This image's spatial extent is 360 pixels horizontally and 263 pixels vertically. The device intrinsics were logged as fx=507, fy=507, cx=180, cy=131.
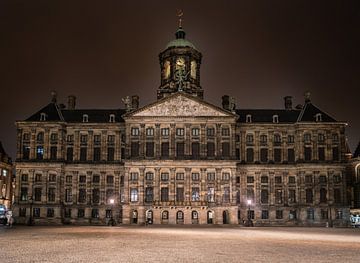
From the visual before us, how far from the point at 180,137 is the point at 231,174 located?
8.87 metres

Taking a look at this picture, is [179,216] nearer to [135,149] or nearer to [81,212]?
[135,149]

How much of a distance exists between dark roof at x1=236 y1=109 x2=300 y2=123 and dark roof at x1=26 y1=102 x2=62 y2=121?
28.1m

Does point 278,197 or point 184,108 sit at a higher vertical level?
point 184,108

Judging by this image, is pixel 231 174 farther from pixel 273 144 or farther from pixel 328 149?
pixel 328 149

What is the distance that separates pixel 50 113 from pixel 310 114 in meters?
40.1

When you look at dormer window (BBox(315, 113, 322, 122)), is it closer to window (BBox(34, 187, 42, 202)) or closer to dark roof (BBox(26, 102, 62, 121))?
dark roof (BBox(26, 102, 62, 121))

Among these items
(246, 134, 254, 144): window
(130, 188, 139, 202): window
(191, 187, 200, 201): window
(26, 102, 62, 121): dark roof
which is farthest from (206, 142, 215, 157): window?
(26, 102, 62, 121): dark roof

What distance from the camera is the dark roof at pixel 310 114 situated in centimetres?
7650

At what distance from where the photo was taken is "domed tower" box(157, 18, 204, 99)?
78.1 metres

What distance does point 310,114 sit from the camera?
77.8 m

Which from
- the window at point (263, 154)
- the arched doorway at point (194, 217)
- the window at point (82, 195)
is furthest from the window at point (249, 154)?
the window at point (82, 195)

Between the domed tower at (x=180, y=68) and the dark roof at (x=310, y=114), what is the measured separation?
1595 centimetres

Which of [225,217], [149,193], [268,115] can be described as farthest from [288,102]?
[149,193]

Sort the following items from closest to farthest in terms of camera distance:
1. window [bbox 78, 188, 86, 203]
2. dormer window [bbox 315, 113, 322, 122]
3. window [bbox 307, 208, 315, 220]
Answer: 1. window [bbox 307, 208, 315, 220]
2. window [bbox 78, 188, 86, 203]
3. dormer window [bbox 315, 113, 322, 122]
